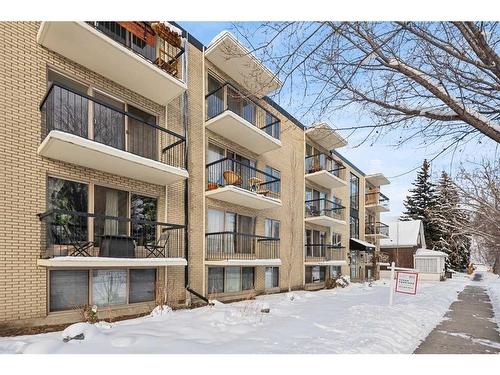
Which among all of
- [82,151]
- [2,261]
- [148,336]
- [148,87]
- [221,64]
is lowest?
[148,336]

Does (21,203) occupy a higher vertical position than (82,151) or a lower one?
lower

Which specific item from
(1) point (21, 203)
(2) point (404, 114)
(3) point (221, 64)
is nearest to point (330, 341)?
(2) point (404, 114)

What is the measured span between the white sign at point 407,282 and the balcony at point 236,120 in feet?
23.1

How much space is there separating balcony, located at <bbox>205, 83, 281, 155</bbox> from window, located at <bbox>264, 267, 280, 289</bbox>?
17.7 ft

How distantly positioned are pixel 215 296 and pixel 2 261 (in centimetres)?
671

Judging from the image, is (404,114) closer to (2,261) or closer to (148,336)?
(148,336)

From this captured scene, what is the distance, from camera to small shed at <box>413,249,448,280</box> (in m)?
32.6

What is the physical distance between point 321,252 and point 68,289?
15067 millimetres

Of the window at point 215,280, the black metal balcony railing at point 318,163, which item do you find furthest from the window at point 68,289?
the black metal balcony railing at point 318,163

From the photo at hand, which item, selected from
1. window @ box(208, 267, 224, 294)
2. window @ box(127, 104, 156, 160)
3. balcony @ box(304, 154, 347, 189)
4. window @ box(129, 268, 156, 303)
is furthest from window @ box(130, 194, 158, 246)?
balcony @ box(304, 154, 347, 189)

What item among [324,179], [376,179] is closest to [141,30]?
[324,179]

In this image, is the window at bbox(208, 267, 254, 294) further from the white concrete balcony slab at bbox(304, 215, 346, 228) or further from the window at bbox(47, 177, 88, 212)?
the white concrete balcony slab at bbox(304, 215, 346, 228)

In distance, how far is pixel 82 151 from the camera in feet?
24.2

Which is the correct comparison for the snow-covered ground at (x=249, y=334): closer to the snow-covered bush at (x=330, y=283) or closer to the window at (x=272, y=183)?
the window at (x=272, y=183)
